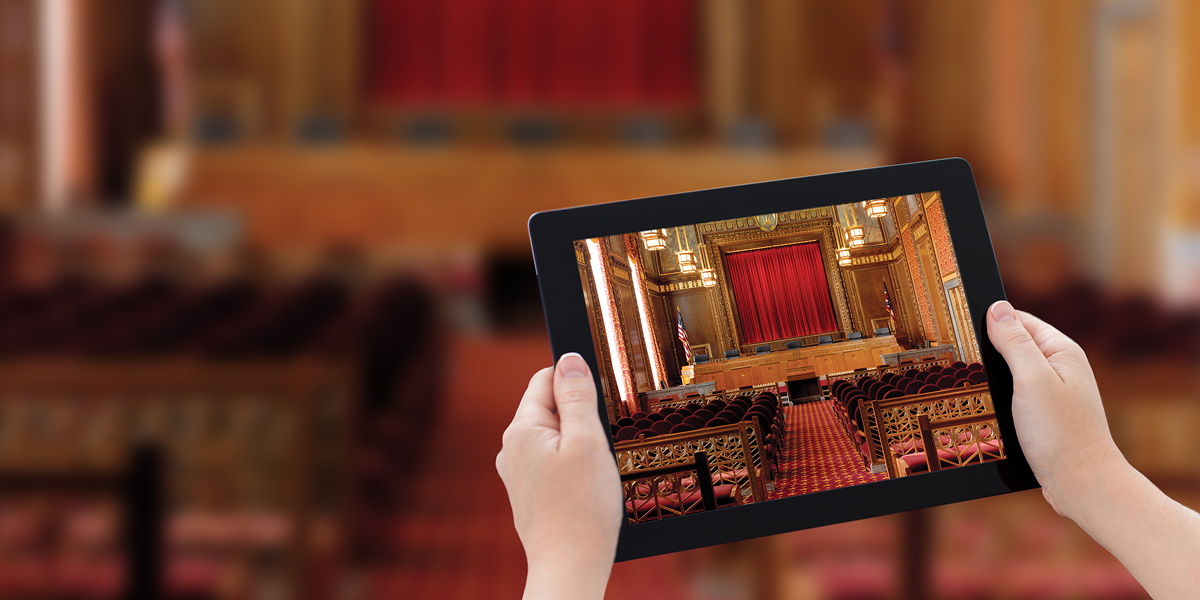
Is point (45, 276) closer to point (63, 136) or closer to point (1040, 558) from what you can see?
point (63, 136)

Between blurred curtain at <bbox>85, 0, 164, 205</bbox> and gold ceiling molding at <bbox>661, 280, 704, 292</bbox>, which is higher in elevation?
blurred curtain at <bbox>85, 0, 164, 205</bbox>

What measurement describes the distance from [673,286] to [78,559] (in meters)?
1.25

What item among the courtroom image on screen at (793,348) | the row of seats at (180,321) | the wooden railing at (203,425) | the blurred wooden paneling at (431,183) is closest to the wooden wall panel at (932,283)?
the courtroom image on screen at (793,348)

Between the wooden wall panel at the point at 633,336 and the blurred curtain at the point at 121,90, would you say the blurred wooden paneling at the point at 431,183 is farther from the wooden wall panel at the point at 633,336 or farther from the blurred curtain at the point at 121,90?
the wooden wall panel at the point at 633,336

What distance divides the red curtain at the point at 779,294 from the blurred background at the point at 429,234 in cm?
80

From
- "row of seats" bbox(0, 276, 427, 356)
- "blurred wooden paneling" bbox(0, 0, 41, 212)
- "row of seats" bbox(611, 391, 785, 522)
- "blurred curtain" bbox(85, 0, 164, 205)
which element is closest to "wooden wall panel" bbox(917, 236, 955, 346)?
"row of seats" bbox(611, 391, 785, 522)

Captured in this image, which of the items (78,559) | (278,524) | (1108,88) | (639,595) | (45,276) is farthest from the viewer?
(45,276)

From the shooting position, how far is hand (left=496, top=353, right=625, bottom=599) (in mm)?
377

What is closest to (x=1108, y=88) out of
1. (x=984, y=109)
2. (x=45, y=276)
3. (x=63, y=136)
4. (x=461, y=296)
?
(x=984, y=109)

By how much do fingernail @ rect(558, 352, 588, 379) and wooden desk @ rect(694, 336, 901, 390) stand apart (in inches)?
2.7

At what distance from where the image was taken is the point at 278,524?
1.43 metres

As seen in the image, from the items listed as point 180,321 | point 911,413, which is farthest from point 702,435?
point 180,321

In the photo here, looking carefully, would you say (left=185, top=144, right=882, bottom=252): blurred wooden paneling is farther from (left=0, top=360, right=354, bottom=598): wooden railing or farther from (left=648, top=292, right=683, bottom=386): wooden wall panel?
(left=648, top=292, right=683, bottom=386): wooden wall panel

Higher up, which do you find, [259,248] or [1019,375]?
[259,248]
